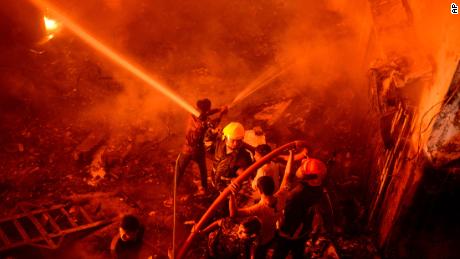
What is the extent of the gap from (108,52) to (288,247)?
29.2 feet

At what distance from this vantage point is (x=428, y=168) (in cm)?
539

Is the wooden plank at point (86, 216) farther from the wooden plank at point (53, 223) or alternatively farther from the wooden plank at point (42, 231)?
the wooden plank at point (42, 231)

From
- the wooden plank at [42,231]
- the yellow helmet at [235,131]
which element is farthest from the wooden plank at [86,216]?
the yellow helmet at [235,131]

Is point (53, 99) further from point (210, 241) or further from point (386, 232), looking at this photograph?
point (386, 232)

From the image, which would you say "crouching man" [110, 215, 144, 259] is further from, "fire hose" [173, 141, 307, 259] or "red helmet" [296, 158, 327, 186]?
"red helmet" [296, 158, 327, 186]

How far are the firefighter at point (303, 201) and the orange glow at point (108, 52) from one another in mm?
5800

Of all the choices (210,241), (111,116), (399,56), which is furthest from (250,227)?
(111,116)

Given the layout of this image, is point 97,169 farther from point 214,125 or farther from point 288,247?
point 288,247

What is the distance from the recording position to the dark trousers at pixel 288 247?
5.82 metres

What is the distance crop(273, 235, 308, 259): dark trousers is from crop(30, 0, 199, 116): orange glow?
18.3 ft

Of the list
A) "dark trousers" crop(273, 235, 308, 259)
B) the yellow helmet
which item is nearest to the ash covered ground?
"dark trousers" crop(273, 235, 308, 259)

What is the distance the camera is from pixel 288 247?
5.92 metres

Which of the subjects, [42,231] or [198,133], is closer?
[42,231]

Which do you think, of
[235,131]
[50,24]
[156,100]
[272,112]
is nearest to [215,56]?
[156,100]
